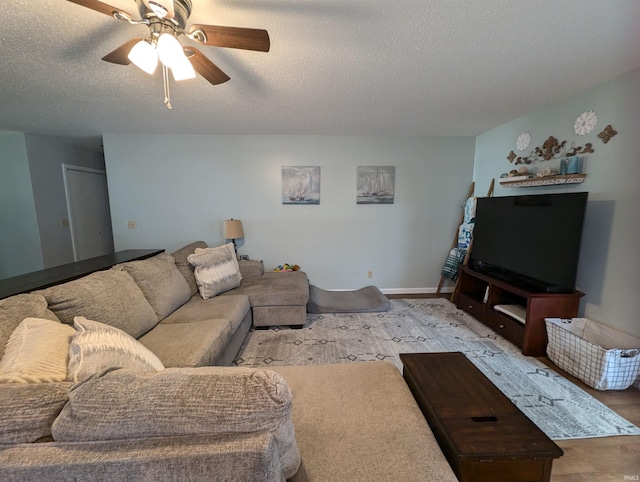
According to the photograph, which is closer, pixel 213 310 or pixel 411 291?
pixel 213 310

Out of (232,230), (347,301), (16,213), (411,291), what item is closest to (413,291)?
(411,291)

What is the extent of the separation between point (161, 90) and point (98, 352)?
2195 millimetres

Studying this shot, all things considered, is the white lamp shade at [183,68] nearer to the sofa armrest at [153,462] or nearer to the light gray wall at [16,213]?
the sofa armrest at [153,462]

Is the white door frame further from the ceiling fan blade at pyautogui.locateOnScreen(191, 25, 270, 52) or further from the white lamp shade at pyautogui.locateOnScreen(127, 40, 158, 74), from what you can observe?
the ceiling fan blade at pyautogui.locateOnScreen(191, 25, 270, 52)

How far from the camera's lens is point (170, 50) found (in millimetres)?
1208

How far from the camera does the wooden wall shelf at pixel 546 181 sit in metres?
2.19

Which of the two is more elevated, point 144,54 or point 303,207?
point 144,54

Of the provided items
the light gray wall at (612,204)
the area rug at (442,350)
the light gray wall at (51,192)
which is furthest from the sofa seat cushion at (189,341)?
the light gray wall at (51,192)

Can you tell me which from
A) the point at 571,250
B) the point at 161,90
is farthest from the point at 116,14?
the point at 571,250

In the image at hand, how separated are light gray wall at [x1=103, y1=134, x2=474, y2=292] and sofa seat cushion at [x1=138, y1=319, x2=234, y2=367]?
6.36ft

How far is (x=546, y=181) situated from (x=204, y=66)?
3068 mm

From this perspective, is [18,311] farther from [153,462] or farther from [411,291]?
[411,291]

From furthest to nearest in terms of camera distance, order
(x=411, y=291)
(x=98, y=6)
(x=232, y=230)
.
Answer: (x=411, y=291) < (x=232, y=230) < (x=98, y=6)

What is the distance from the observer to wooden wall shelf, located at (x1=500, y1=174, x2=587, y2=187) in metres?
2.19
